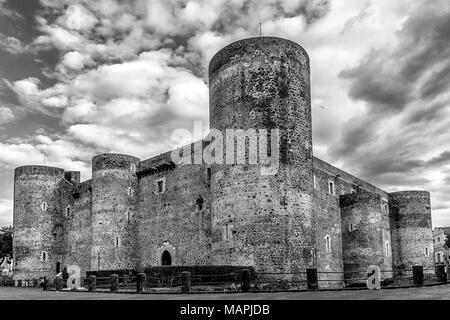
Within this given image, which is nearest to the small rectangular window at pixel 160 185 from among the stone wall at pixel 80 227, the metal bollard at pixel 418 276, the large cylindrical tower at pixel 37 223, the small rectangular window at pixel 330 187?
the stone wall at pixel 80 227

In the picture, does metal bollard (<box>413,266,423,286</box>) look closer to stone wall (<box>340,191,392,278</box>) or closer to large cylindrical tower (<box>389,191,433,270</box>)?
stone wall (<box>340,191,392,278</box>)

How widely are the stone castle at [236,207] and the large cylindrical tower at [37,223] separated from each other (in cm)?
8

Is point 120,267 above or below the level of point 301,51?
below

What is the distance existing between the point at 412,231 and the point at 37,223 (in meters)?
31.9

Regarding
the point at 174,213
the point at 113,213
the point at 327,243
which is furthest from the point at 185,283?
the point at 113,213

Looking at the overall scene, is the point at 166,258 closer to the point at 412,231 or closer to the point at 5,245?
the point at 412,231

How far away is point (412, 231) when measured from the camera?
146ft

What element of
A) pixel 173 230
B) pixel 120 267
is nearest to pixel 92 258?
pixel 120 267

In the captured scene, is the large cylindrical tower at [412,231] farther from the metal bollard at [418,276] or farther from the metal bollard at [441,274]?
the metal bollard at [418,276]

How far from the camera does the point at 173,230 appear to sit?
34.1m

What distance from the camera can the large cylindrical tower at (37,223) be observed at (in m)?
42.7

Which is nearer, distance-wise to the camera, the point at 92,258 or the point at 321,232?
the point at 321,232

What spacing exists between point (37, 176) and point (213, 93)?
22711 mm
